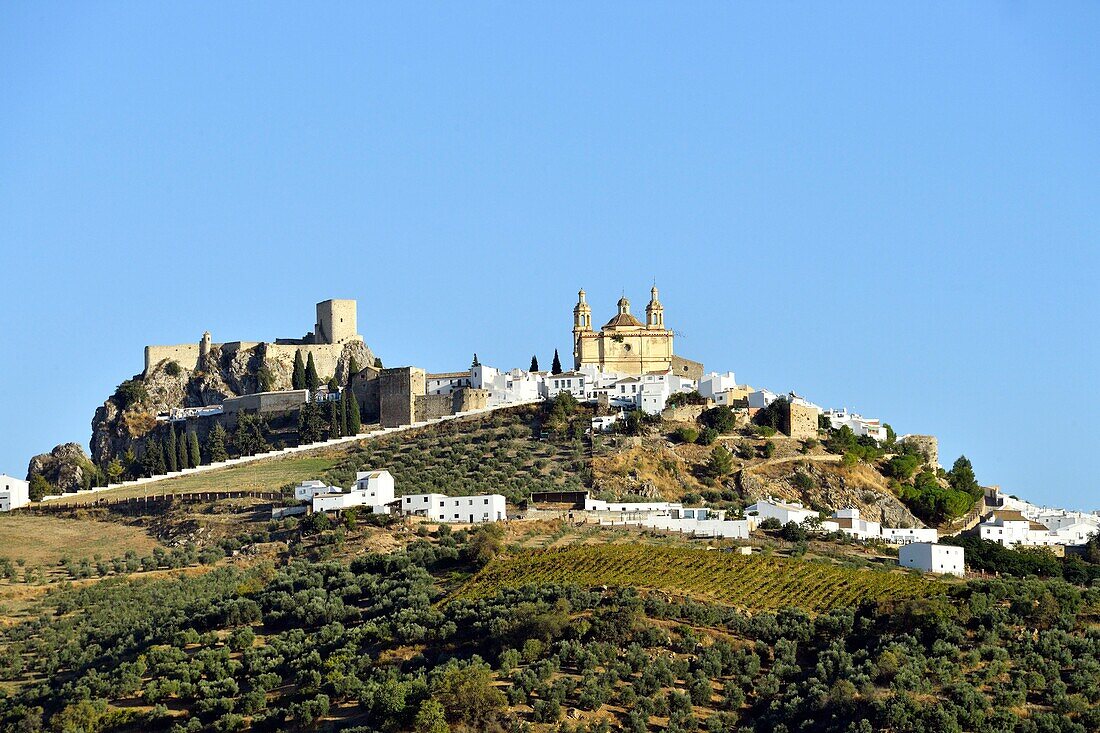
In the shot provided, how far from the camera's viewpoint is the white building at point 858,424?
230 ft

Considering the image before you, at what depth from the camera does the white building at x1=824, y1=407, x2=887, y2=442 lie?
230 ft

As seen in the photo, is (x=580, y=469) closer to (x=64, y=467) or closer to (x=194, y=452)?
(x=194, y=452)

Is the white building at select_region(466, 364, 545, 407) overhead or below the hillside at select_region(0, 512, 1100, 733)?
overhead

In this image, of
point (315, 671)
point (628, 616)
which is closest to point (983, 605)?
point (628, 616)

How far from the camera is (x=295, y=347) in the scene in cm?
8112

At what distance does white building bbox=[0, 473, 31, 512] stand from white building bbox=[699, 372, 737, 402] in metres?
23.8

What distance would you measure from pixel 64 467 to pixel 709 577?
119 ft

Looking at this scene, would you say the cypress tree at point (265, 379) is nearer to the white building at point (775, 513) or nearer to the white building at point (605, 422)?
the white building at point (605, 422)

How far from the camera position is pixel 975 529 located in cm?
5994

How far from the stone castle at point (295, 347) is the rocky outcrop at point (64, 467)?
261 inches

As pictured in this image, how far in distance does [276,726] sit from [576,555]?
12116 mm

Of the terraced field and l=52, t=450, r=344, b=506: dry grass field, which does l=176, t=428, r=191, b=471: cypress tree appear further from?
the terraced field

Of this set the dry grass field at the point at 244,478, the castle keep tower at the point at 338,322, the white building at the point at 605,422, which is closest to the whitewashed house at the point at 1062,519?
the white building at the point at 605,422

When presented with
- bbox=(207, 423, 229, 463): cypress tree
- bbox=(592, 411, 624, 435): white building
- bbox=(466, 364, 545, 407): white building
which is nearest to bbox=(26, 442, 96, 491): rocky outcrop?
bbox=(207, 423, 229, 463): cypress tree
